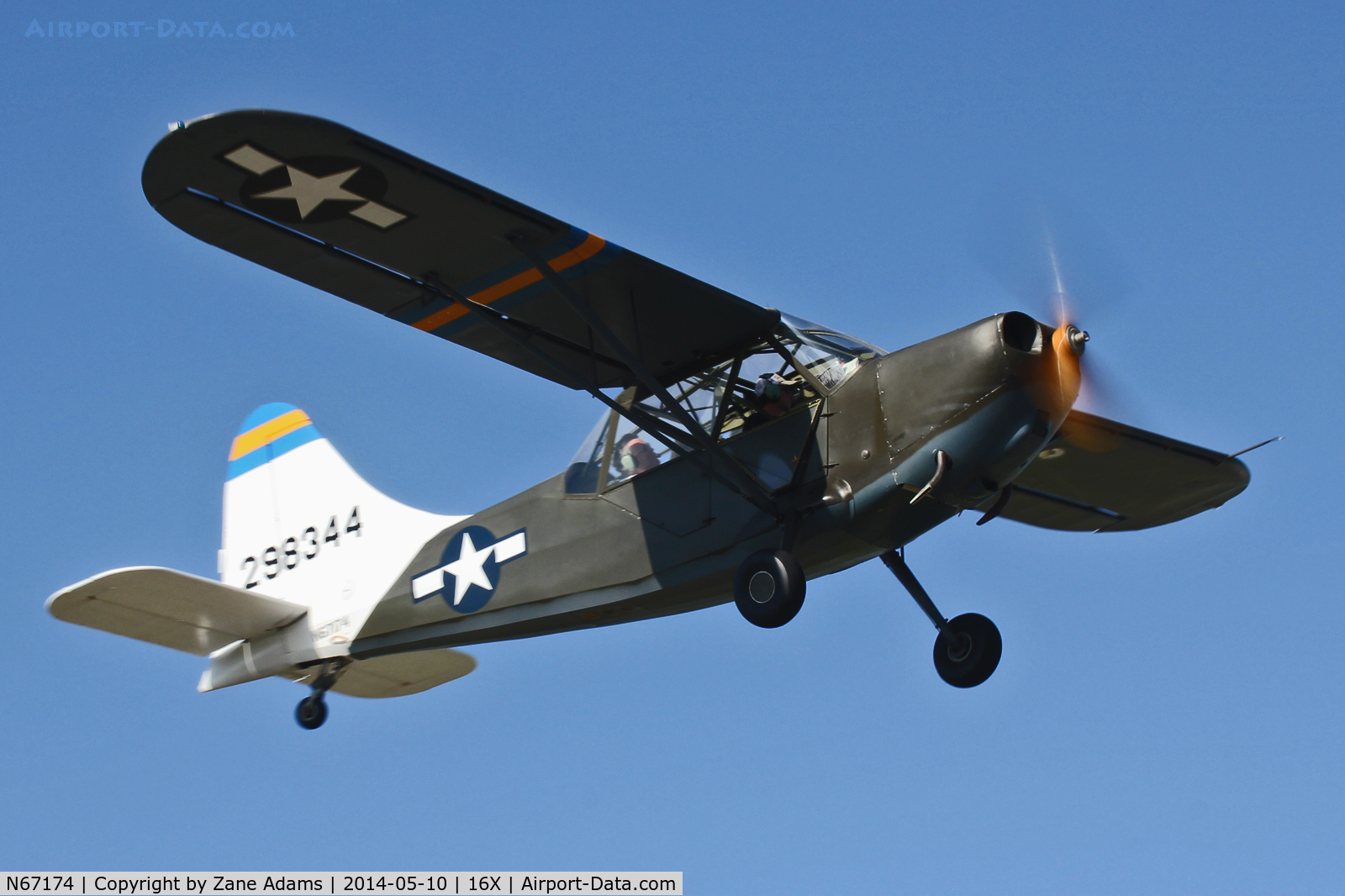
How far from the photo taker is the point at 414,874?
9.71 meters

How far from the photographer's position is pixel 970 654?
919 cm

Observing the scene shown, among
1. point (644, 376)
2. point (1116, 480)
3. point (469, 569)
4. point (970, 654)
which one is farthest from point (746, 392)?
point (1116, 480)

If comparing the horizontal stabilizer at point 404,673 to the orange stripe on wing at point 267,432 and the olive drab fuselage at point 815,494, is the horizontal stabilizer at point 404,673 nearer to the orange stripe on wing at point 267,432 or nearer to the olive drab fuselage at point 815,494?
the olive drab fuselage at point 815,494

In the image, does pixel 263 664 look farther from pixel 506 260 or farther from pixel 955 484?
pixel 955 484

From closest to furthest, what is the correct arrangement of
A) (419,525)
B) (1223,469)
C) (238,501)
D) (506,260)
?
(506,260) → (1223,469) → (419,525) → (238,501)

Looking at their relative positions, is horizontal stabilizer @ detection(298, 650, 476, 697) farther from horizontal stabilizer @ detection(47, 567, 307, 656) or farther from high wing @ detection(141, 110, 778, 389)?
high wing @ detection(141, 110, 778, 389)

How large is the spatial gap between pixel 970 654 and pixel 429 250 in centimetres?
430

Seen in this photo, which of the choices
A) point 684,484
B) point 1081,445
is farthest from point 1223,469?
point 684,484

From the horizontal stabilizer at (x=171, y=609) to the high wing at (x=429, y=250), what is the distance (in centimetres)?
282

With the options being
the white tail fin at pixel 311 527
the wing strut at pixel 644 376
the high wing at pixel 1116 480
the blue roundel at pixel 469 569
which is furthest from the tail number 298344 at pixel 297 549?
the high wing at pixel 1116 480

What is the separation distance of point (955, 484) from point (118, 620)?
6.06 m

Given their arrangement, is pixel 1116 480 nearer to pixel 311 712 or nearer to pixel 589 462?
pixel 589 462

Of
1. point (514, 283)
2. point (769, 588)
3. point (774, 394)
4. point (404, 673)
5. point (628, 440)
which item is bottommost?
point (769, 588)

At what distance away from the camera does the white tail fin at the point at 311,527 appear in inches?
437
